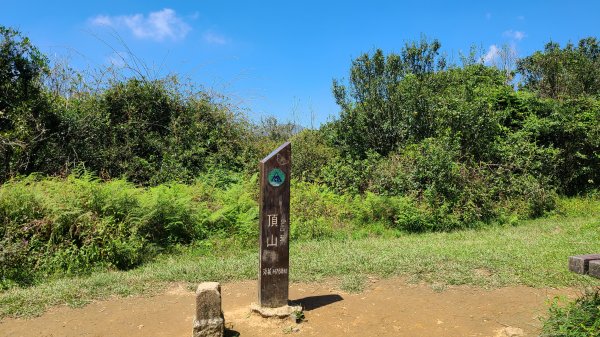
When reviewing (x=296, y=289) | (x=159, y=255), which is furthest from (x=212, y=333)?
(x=159, y=255)

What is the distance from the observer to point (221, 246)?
27.5 feet

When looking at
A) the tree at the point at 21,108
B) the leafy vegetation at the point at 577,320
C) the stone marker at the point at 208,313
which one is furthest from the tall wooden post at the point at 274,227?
the tree at the point at 21,108

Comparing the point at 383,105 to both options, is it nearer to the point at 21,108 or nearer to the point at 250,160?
the point at 250,160

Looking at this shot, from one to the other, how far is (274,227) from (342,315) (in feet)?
4.00

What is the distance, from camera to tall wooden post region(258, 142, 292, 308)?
15.7 ft

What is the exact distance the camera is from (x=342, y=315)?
488 cm

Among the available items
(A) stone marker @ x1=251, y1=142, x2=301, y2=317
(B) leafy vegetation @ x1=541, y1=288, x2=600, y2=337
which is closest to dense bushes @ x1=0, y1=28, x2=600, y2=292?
(A) stone marker @ x1=251, y1=142, x2=301, y2=317

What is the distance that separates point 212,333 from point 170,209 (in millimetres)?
4472

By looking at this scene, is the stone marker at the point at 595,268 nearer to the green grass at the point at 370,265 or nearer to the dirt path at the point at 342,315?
the dirt path at the point at 342,315

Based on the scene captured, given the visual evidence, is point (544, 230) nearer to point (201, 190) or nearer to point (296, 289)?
point (296, 289)

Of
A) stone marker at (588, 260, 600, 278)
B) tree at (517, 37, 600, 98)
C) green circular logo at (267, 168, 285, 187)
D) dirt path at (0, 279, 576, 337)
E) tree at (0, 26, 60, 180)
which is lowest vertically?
dirt path at (0, 279, 576, 337)

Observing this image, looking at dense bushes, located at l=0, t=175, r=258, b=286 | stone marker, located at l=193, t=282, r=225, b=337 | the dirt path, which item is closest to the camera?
stone marker, located at l=193, t=282, r=225, b=337

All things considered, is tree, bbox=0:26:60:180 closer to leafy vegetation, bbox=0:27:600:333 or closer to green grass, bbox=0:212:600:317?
leafy vegetation, bbox=0:27:600:333

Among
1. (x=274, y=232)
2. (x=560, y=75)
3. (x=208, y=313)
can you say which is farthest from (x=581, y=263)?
(x=560, y=75)
